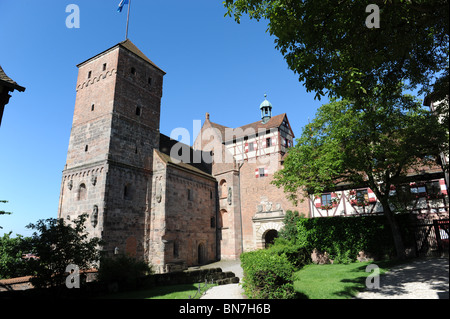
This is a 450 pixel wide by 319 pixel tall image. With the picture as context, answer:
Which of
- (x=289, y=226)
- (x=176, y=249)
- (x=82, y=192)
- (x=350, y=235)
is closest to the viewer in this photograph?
(x=350, y=235)

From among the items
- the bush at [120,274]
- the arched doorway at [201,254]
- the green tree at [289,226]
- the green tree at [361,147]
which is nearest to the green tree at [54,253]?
the bush at [120,274]

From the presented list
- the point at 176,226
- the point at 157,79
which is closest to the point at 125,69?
the point at 157,79

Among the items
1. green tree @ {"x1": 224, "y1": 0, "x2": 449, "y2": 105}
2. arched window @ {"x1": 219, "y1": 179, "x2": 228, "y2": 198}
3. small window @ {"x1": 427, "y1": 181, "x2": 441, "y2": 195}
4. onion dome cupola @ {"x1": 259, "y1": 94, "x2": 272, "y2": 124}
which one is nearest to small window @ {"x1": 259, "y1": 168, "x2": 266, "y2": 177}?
arched window @ {"x1": 219, "y1": 179, "x2": 228, "y2": 198}

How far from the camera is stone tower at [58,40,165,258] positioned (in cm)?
2098

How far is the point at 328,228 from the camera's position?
19.4 metres

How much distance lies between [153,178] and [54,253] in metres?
14.7

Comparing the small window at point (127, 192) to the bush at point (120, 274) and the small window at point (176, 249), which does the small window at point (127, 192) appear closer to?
the small window at point (176, 249)

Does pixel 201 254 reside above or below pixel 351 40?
below

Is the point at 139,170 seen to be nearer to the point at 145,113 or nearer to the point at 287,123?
the point at 145,113

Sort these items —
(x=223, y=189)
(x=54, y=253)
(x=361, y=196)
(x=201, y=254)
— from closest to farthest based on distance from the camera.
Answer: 1. (x=54, y=253)
2. (x=361, y=196)
3. (x=201, y=254)
4. (x=223, y=189)

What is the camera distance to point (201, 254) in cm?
2812

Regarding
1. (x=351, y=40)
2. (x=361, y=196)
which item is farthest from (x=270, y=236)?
(x=351, y=40)

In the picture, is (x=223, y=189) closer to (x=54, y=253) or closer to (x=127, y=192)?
(x=127, y=192)
